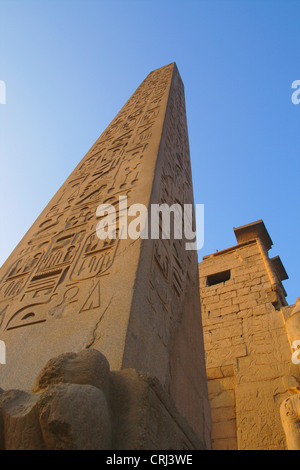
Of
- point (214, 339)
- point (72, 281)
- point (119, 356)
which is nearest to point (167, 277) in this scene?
point (72, 281)

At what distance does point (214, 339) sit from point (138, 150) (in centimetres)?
402

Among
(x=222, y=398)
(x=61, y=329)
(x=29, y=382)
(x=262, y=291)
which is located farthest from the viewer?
(x=262, y=291)

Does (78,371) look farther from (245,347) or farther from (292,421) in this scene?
(245,347)

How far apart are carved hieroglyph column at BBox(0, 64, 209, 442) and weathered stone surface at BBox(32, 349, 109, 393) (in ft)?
1.07

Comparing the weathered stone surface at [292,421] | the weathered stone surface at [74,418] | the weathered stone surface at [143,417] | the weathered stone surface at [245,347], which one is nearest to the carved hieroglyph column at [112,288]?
the weathered stone surface at [143,417]

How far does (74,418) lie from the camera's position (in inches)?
39.0

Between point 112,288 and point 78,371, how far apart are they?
2.73 feet

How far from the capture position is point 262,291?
278 inches

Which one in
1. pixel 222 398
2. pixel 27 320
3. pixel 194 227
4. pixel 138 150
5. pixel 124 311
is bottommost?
pixel 124 311

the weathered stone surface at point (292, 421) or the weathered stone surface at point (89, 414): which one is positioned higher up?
the weathered stone surface at point (292, 421)

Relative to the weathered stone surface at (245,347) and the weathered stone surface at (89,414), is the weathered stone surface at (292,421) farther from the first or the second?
the weathered stone surface at (89,414)

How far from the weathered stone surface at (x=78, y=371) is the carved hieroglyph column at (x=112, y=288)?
33cm

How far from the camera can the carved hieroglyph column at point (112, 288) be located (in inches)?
72.2
